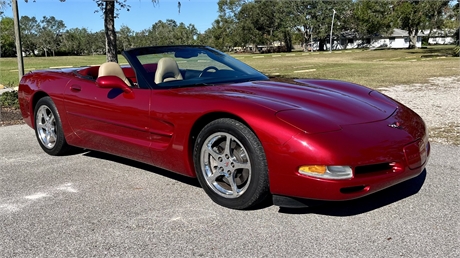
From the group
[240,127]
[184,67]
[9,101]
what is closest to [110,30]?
[9,101]

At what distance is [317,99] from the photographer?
354cm

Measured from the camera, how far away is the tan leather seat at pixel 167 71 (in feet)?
13.6

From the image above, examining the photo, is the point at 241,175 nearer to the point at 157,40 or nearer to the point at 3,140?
the point at 3,140

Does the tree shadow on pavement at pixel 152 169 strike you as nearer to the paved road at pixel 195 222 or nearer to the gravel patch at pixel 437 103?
the paved road at pixel 195 222

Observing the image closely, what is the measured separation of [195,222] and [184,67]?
1.80 m

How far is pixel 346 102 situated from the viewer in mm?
3561

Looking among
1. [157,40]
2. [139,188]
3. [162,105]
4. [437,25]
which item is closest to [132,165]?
[139,188]

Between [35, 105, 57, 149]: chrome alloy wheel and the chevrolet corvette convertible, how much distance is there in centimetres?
26

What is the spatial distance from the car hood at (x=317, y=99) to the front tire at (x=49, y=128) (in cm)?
207

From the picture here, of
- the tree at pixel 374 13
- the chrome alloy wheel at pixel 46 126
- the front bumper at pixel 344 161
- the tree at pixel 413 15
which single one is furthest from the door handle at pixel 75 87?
the tree at pixel 374 13

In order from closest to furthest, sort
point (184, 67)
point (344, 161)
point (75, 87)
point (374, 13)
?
point (344, 161) → point (184, 67) → point (75, 87) → point (374, 13)

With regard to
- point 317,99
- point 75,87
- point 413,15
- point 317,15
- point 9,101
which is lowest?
point 9,101

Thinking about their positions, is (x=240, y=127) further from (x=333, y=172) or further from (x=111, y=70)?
(x=111, y=70)

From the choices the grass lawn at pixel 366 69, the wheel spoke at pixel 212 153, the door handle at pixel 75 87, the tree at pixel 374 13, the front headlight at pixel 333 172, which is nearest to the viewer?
the front headlight at pixel 333 172
